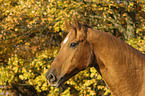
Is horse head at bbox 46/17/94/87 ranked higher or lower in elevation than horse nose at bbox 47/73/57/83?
higher

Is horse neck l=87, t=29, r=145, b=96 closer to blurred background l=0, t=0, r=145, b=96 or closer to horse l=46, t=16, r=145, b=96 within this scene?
horse l=46, t=16, r=145, b=96

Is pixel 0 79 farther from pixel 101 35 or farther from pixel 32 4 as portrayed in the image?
pixel 101 35

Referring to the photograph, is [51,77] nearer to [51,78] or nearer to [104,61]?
[51,78]

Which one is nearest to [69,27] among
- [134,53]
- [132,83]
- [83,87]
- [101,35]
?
[101,35]

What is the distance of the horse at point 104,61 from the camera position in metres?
1.74

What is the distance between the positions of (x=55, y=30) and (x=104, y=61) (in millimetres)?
4687

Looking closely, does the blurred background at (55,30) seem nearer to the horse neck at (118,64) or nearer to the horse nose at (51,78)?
the horse neck at (118,64)

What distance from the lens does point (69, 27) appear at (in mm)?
2006

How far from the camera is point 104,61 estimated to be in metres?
1.79

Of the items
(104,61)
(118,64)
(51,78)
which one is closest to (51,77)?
(51,78)

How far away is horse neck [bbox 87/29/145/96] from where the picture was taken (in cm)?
174

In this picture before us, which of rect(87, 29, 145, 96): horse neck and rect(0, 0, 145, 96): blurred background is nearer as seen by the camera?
rect(87, 29, 145, 96): horse neck

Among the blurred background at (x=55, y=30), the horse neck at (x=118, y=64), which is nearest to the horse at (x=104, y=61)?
the horse neck at (x=118, y=64)

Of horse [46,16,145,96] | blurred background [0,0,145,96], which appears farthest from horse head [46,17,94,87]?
blurred background [0,0,145,96]
